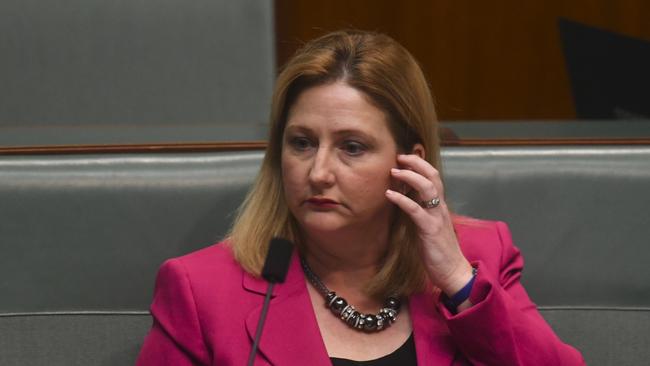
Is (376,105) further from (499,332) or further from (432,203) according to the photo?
(499,332)

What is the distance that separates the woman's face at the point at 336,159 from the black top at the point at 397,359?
124 mm

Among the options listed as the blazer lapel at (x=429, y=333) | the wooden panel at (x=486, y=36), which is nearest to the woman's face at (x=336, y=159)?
the blazer lapel at (x=429, y=333)

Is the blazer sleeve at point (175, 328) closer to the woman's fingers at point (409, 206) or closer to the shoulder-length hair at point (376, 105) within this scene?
the shoulder-length hair at point (376, 105)

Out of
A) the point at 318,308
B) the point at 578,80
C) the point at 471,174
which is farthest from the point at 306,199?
the point at 578,80

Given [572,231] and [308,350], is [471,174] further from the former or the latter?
[308,350]

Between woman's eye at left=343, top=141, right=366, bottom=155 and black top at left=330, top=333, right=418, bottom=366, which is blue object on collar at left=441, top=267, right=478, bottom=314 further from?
woman's eye at left=343, top=141, right=366, bottom=155

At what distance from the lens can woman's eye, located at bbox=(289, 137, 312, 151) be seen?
3.41ft

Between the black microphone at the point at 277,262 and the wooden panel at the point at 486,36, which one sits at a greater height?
the black microphone at the point at 277,262

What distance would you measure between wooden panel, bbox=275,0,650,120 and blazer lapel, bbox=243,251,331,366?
0.94 meters

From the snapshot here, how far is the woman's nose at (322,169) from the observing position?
39.4 inches

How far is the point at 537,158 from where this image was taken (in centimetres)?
121

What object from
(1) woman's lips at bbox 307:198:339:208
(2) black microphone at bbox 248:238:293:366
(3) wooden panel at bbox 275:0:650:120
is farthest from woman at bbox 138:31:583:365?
(3) wooden panel at bbox 275:0:650:120

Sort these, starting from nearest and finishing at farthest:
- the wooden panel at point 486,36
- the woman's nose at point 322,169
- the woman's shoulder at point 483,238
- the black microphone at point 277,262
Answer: the black microphone at point 277,262, the woman's nose at point 322,169, the woman's shoulder at point 483,238, the wooden panel at point 486,36

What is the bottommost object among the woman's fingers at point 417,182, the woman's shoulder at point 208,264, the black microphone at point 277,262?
the woman's shoulder at point 208,264
